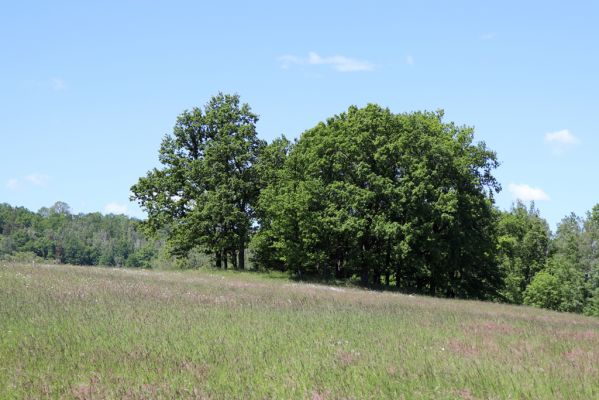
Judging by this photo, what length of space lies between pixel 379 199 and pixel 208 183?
16.8m

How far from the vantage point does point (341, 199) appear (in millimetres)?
37781

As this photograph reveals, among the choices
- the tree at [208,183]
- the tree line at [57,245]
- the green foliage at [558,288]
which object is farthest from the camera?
the tree line at [57,245]

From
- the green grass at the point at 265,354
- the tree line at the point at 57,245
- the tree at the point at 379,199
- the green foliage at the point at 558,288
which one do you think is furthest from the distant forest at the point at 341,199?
the tree line at the point at 57,245

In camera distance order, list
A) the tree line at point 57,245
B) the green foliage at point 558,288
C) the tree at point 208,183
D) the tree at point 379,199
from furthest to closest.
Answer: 1. the tree line at point 57,245
2. the green foliage at point 558,288
3. the tree at point 208,183
4. the tree at point 379,199

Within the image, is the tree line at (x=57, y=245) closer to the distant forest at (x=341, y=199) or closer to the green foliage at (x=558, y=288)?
the distant forest at (x=341, y=199)

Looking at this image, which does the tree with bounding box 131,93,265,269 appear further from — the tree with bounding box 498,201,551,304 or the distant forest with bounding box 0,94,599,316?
the tree with bounding box 498,201,551,304

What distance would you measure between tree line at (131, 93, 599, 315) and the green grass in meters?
21.3

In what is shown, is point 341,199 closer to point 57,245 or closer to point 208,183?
point 208,183

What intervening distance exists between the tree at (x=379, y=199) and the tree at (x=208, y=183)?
331 centimetres

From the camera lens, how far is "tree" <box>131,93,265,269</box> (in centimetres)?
4647

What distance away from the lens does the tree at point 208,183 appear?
152 feet

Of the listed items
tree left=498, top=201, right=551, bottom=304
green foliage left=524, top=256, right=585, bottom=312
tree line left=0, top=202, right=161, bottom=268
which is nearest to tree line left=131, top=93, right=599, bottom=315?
green foliage left=524, top=256, right=585, bottom=312

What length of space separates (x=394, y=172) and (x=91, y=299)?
27.3 metres

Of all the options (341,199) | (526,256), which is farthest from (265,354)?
(526,256)
